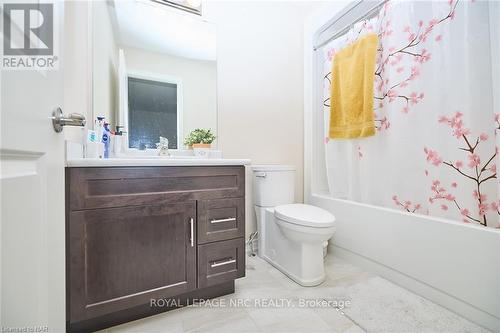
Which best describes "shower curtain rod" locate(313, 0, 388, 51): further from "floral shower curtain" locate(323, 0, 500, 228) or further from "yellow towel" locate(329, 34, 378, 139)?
"yellow towel" locate(329, 34, 378, 139)

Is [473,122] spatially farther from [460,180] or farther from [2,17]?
[2,17]

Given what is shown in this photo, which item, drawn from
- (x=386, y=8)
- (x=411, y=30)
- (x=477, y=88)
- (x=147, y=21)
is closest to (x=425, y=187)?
(x=477, y=88)

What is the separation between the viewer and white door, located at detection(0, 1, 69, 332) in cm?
38

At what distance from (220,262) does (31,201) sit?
3.22 ft

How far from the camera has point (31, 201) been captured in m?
0.45

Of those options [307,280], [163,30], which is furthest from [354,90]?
[163,30]

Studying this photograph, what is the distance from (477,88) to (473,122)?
6.6 inches

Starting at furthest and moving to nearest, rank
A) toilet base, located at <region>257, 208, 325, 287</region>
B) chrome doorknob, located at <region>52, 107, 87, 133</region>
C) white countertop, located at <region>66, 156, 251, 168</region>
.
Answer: toilet base, located at <region>257, 208, 325, 287</region>, white countertop, located at <region>66, 156, 251, 168</region>, chrome doorknob, located at <region>52, 107, 87, 133</region>

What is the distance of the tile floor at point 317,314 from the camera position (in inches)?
42.5

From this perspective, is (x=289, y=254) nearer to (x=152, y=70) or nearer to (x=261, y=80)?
(x=261, y=80)

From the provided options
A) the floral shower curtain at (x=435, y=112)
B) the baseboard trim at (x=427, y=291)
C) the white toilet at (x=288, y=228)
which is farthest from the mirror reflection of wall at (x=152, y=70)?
the baseboard trim at (x=427, y=291)

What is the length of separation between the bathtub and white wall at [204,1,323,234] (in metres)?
0.77

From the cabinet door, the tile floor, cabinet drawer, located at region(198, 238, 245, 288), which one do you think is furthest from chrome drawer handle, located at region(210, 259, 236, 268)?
the tile floor

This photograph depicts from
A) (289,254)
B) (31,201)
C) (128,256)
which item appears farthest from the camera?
(289,254)
